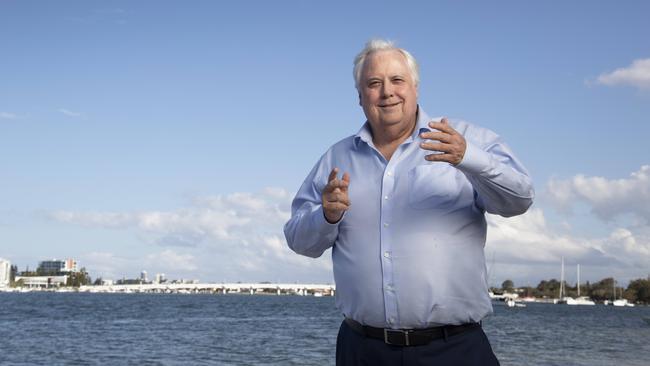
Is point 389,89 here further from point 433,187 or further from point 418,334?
point 418,334

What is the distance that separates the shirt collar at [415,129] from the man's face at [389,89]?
47 mm

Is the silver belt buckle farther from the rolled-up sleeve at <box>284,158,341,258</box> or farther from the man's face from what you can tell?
the man's face

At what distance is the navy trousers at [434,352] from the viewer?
2.76m

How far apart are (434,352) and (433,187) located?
595 millimetres

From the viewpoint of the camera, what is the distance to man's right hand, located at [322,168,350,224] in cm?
268

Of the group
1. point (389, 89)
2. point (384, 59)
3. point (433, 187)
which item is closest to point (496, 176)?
point (433, 187)

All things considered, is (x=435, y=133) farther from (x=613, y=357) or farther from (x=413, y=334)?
(x=613, y=357)

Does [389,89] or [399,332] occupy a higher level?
[389,89]

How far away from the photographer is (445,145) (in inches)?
94.7

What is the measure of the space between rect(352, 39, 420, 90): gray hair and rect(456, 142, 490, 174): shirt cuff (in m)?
0.53

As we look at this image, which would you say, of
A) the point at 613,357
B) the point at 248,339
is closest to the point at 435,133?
the point at 613,357

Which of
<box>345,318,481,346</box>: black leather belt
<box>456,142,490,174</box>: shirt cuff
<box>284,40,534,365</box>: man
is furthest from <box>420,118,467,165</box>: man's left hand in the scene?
<box>345,318,481,346</box>: black leather belt

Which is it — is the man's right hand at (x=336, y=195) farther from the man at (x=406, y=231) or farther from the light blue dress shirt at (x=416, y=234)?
the light blue dress shirt at (x=416, y=234)

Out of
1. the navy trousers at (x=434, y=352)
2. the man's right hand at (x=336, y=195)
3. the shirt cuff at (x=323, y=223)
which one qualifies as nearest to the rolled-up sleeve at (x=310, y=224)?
the shirt cuff at (x=323, y=223)
